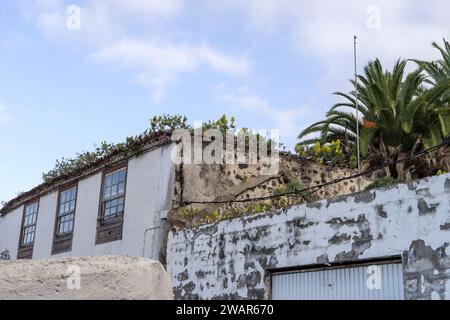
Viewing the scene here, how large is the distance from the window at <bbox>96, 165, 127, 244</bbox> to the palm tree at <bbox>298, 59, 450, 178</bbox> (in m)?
7.00

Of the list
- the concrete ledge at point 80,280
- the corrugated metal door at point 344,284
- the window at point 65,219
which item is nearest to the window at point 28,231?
the window at point 65,219

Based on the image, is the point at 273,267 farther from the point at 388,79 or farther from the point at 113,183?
the point at 388,79

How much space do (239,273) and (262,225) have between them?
971 mm

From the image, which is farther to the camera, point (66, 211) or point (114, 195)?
point (66, 211)

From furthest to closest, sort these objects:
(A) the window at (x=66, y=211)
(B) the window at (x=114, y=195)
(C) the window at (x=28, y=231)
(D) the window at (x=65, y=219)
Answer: (C) the window at (x=28, y=231)
(A) the window at (x=66, y=211)
(D) the window at (x=65, y=219)
(B) the window at (x=114, y=195)

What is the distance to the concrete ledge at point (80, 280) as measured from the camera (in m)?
3.48

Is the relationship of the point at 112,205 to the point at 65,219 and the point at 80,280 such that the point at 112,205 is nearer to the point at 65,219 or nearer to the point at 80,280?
the point at 65,219

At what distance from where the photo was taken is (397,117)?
18.5 metres

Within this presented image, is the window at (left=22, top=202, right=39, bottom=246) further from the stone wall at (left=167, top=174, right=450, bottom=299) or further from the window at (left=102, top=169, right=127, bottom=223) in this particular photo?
the stone wall at (left=167, top=174, right=450, bottom=299)

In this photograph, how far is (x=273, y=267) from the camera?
999 cm

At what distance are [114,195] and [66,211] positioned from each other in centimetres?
268

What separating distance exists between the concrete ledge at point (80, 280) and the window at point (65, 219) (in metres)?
12.8

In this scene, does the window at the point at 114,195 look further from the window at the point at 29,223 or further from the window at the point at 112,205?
the window at the point at 29,223

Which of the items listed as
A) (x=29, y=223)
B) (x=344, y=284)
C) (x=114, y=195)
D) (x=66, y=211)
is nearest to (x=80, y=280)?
(x=344, y=284)
